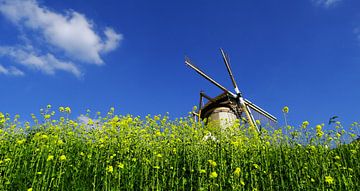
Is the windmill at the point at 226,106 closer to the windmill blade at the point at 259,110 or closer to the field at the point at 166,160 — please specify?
the windmill blade at the point at 259,110

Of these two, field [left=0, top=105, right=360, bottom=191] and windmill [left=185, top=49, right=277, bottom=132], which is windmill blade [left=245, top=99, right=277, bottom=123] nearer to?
windmill [left=185, top=49, right=277, bottom=132]

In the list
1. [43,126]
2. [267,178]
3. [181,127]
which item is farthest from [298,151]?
[43,126]

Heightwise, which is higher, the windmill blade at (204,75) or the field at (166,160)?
the windmill blade at (204,75)

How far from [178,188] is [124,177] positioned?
0.99 metres

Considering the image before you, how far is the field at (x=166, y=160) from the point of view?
4824mm

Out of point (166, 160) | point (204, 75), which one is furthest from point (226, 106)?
point (166, 160)

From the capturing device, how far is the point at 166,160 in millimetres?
5777

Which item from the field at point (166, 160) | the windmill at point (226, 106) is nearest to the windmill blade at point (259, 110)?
the windmill at point (226, 106)

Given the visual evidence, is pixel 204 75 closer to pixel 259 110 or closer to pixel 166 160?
pixel 259 110

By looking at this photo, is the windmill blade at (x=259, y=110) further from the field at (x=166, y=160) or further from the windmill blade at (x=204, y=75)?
the field at (x=166, y=160)

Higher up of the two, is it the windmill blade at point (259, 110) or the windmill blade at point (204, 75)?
the windmill blade at point (204, 75)

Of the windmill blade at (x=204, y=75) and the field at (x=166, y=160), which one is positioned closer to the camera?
the field at (x=166, y=160)

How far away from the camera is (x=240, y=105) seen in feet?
80.1

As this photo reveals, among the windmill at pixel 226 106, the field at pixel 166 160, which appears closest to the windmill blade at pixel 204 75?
the windmill at pixel 226 106
